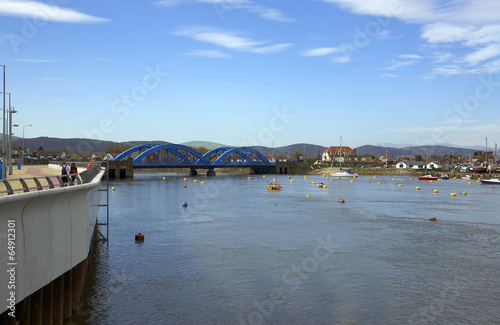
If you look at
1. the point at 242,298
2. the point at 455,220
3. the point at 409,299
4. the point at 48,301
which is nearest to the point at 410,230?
the point at 455,220

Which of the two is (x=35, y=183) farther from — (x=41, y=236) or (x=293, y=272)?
(x=293, y=272)

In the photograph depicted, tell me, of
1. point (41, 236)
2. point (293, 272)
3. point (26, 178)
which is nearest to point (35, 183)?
point (26, 178)

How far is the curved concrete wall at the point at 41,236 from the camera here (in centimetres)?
1026

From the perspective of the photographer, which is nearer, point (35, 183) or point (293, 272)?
point (35, 183)

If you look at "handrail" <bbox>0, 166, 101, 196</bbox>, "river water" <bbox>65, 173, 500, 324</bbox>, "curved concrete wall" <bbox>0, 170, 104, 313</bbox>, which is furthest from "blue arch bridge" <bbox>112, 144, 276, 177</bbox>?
"curved concrete wall" <bbox>0, 170, 104, 313</bbox>

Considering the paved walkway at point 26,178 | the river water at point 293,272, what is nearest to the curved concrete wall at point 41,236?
the paved walkway at point 26,178

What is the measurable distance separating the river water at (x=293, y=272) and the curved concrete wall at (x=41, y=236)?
2.83 m

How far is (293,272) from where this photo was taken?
21297mm

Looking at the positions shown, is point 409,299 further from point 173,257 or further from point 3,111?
point 3,111

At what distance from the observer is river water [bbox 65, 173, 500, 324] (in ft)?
52.7

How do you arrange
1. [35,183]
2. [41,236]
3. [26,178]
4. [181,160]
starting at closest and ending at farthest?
[26,178] → [41,236] → [35,183] → [181,160]

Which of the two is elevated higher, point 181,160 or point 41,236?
point 181,160

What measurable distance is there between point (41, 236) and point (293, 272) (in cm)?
1256

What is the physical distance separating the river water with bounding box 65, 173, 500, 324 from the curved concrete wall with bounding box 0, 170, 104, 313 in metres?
2.83
